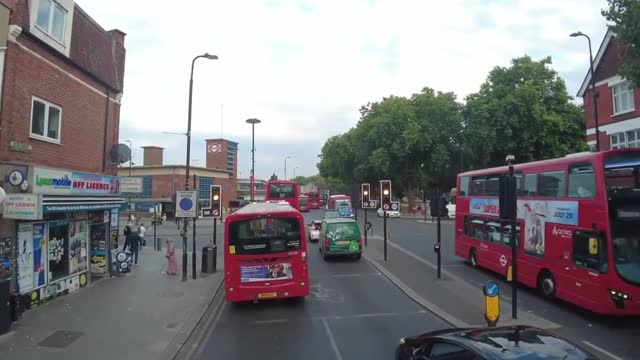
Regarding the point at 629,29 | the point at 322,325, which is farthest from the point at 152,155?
the point at 629,29

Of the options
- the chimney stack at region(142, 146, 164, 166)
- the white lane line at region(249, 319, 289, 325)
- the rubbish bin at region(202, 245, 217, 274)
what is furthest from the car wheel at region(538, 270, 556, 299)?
the chimney stack at region(142, 146, 164, 166)

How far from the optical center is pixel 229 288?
13.3m

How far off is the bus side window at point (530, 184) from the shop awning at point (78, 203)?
1332cm

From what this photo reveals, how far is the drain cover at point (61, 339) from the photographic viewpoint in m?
9.73

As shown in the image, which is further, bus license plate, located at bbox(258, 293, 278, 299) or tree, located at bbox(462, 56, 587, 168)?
tree, located at bbox(462, 56, 587, 168)

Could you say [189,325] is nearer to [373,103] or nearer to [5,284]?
[5,284]

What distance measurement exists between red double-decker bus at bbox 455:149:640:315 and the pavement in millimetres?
8895

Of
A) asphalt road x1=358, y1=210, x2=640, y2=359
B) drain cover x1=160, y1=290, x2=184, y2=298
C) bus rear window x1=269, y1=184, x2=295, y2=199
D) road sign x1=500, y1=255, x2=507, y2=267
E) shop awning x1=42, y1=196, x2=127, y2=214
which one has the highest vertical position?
bus rear window x1=269, y1=184, x2=295, y2=199

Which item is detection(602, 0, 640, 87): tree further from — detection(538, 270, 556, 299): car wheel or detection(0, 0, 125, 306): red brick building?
detection(0, 0, 125, 306): red brick building

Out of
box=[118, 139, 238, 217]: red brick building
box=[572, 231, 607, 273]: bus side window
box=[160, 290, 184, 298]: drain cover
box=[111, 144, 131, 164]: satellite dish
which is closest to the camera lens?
box=[572, 231, 607, 273]: bus side window

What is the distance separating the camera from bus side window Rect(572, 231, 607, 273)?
11.1 m

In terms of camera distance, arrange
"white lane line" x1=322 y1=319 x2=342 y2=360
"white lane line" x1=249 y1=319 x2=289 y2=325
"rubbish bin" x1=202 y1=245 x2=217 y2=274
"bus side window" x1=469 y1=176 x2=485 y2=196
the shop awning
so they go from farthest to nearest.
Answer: "rubbish bin" x1=202 y1=245 x2=217 y2=274 → "bus side window" x1=469 y1=176 x2=485 y2=196 → the shop awning → "white lane line" x1=249 y1=319 x2=289 y2=325 → "white lane line" x1=322 y1=319 x2=342 y2=360

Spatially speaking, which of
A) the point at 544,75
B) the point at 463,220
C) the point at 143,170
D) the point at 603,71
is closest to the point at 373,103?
the point at 544,75

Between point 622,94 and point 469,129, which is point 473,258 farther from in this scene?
point 469,129
